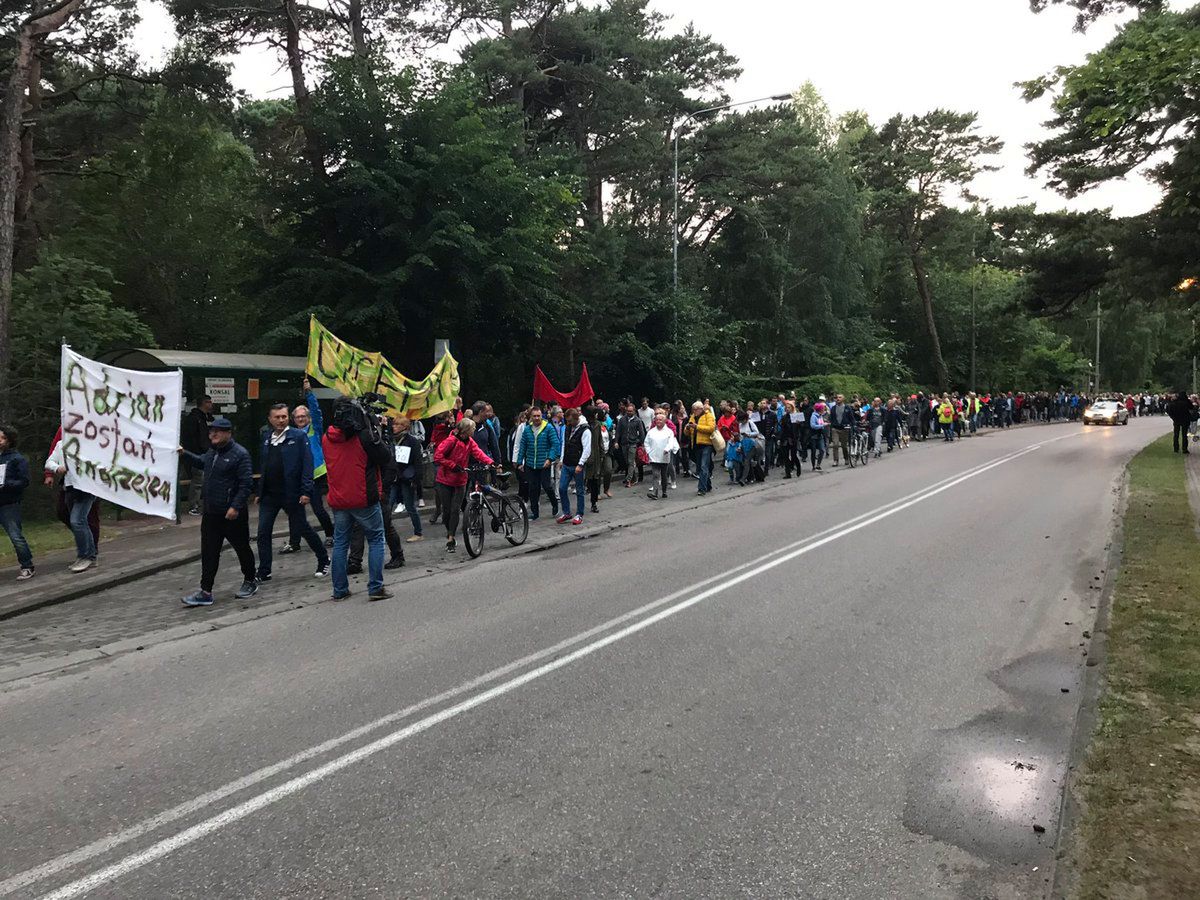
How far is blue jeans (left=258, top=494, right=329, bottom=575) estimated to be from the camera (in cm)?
893

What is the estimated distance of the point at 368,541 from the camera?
8109 millimetres

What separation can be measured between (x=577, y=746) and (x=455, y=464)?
6.75m

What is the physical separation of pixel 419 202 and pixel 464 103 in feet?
8.01

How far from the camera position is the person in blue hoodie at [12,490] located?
9047mm

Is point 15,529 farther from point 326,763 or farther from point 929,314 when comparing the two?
point 929,314

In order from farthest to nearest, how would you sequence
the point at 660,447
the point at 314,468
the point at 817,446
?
the point at 817,446
the point at 660,447
the point at 314,468

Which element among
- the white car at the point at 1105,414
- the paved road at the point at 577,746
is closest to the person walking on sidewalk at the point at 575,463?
the paved road at the point at 577,746

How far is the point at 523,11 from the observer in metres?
28.1

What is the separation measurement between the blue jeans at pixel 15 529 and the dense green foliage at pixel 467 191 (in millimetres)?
6125

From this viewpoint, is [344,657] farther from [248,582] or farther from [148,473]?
[148,473]

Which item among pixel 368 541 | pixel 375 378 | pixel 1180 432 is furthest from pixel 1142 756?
pixel 1180 432

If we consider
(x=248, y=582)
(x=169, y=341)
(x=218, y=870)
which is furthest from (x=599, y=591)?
(x=169, y=341)

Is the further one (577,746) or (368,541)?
(368,541)

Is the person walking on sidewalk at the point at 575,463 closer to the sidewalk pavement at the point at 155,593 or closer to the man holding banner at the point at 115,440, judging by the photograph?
the sidewalk pavement at the point at 155,593
